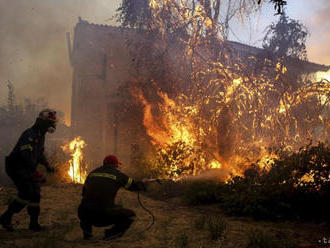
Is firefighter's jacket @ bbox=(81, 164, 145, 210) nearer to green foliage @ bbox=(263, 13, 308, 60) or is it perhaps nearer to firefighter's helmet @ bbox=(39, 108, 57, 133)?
firefighter's helmet @ bbox=(39, 108, 57, 133)

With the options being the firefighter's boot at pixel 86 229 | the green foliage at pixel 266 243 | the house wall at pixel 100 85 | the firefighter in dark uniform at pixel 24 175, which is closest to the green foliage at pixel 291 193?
the green foliage at pixel 266 243

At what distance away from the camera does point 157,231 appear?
577 cm

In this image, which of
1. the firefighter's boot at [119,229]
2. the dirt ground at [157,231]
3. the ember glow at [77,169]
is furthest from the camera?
the ember glow at [77,169]

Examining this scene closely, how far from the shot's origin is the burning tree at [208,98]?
455 inches

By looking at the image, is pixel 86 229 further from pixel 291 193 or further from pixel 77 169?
pixel 77 169

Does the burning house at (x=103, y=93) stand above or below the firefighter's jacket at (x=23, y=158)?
above

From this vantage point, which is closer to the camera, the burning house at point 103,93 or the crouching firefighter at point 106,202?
the crouching firefighter at point 106,202

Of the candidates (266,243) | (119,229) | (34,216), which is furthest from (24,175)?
(266,243)

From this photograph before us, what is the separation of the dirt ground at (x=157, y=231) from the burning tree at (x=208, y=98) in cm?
406

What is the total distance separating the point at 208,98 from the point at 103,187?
8105mm

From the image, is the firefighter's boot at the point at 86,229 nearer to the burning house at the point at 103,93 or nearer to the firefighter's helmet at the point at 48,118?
the firefighter's helmet at the point at 48,118

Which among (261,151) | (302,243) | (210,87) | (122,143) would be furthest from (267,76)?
(302,243)

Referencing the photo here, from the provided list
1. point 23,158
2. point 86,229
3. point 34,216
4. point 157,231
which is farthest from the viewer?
point 157,231

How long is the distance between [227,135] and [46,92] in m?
25.1
